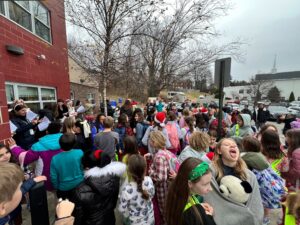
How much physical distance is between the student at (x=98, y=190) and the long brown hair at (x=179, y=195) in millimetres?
855

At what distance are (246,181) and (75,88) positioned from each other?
16842mm

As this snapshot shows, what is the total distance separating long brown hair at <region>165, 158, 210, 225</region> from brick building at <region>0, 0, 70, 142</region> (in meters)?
3.53

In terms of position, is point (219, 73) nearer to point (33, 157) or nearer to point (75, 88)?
point (33, 157)

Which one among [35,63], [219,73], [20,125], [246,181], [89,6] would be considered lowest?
[246,181]

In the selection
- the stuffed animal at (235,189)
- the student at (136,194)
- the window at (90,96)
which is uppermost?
the window at (90,96)

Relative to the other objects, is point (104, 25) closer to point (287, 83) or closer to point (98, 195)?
point (98, 195)

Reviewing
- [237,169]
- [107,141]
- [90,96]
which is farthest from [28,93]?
[90,96]

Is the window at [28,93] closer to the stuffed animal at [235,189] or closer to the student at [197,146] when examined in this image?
the student at [197,146]

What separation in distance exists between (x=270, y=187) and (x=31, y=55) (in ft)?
23.5

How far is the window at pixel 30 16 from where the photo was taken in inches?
203

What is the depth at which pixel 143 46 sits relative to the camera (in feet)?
37.1

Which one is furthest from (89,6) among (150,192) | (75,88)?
(75,88)

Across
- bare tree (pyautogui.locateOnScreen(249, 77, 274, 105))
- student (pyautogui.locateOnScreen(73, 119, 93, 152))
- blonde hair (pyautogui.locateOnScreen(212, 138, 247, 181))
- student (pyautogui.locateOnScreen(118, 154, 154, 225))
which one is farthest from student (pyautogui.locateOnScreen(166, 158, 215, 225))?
bare tree (pyautogui.locateOnScreen(249, 77, 274, 105))

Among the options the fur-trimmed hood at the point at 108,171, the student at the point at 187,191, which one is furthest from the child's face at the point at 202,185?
the fur-trimmed hood at the point at 108,171
